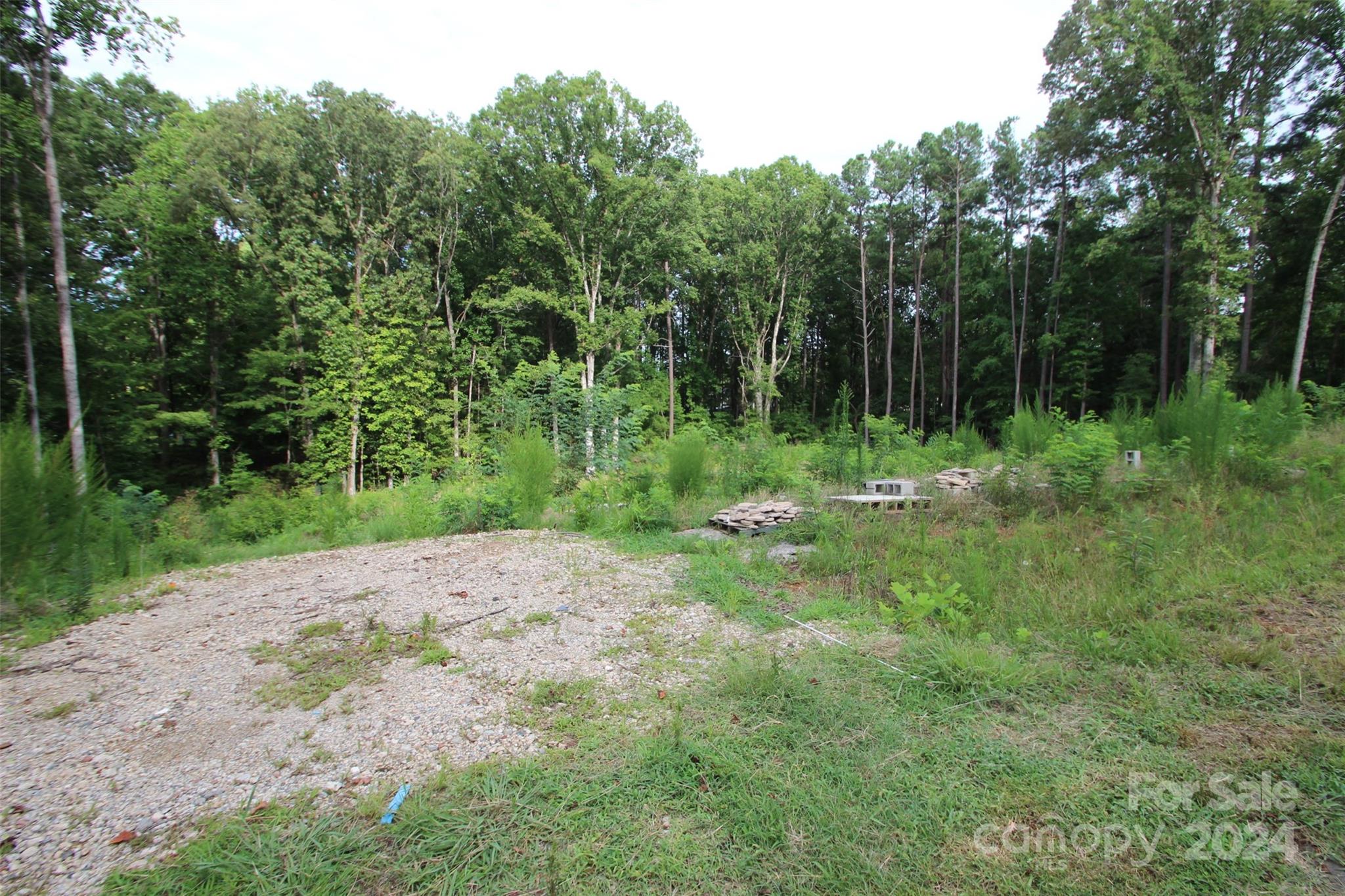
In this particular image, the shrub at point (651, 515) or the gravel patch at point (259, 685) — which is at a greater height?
the shrub at point (651, 515)

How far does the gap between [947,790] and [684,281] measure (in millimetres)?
25826

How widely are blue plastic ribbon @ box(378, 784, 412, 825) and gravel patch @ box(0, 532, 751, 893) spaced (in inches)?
3.5

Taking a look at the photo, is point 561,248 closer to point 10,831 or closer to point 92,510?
point 92,510

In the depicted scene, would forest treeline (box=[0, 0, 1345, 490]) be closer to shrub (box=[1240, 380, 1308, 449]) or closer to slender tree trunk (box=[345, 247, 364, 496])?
slender tree trunk (box=[345, 247, 364, 496])

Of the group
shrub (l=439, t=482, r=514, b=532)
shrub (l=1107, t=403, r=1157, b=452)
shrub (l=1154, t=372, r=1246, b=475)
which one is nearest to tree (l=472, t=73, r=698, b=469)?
shrub (l=439, t=482, r=514, b=532)

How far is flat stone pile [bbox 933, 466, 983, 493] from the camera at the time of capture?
689cm

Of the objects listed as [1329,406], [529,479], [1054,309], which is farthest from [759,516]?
[1054,309]

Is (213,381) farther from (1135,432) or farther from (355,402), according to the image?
(1135,432)

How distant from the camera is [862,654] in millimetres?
3129

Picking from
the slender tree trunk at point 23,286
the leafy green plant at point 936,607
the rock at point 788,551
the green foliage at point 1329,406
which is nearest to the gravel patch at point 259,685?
the rock at point 788,551

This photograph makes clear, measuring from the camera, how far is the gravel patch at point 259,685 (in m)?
2.02

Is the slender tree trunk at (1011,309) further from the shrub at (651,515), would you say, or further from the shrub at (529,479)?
the shrub at (529,479)

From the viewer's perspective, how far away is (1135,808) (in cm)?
184

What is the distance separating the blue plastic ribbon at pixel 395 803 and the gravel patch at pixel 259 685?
89mm
